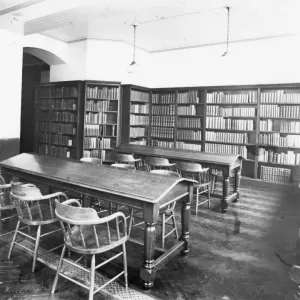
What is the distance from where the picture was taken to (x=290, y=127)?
589cm

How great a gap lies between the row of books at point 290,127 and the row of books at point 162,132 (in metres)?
2.42

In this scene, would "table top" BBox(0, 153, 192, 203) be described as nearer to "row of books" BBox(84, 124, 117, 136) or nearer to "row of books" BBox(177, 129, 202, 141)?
"row of books" BBox(84, 124, 117, 136)

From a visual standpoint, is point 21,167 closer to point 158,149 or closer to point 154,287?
point 154,287

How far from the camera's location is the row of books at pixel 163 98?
23.4 ft

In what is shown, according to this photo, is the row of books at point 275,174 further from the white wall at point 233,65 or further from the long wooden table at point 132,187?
the long wooden table at point 132,187

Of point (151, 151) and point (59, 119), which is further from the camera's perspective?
point (59, 119)

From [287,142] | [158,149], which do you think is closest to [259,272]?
[158,149]

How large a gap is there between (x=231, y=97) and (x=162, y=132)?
6.01 feet

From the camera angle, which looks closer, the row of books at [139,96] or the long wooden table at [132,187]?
the long wooden table at [132,187]

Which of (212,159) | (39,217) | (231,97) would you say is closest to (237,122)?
(231,97)

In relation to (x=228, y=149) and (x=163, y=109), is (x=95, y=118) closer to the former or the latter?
(x=163, y=109)

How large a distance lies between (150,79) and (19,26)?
10.9ft

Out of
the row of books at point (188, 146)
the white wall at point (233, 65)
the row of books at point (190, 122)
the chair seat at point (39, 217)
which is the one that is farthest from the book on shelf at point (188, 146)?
the chair seat at point (39, 217)

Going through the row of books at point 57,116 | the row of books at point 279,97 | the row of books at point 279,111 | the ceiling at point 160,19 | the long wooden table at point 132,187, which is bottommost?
the long wooden table at point 132,187
